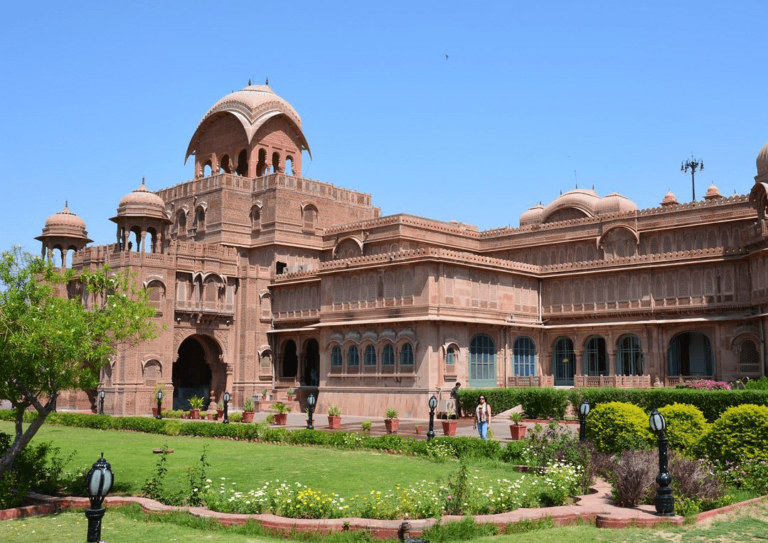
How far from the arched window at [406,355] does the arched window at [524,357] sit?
245 inches

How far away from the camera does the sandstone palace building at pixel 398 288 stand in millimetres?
35750

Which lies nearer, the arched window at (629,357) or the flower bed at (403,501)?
the flower bed at (403,501)

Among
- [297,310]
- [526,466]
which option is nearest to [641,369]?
[297,310]

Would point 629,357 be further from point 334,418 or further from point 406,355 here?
point 334,418

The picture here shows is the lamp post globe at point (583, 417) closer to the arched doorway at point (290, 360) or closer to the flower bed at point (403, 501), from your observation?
the flower bed at point (403, 501)

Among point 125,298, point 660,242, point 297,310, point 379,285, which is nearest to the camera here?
point 125,298

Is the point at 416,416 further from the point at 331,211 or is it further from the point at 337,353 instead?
the point at 331,211

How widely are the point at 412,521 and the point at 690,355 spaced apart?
30785 millimetres

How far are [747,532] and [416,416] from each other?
23653 mm

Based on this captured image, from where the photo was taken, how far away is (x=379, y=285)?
3750cm

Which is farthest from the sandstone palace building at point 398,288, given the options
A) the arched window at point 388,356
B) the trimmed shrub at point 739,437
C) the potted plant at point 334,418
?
the trimmed shrub at point 739,437

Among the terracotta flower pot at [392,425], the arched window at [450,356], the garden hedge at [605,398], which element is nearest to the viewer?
the garden hedge at [605,398]

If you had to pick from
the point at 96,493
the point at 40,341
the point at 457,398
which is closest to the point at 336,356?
the point at 457,398

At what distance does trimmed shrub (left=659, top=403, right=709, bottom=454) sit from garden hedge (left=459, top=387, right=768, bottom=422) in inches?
201
